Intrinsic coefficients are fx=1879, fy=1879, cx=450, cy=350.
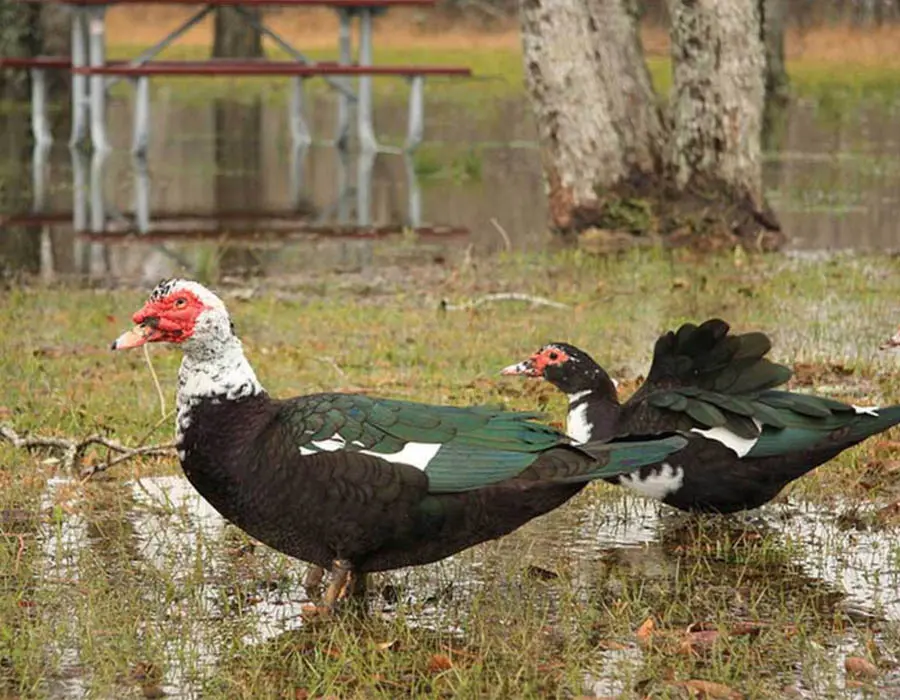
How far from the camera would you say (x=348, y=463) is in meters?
5.25

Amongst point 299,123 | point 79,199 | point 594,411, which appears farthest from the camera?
point 299,123

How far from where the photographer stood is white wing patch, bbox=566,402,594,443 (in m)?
6.57

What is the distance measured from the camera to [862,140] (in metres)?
21.8

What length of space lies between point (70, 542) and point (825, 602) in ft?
7.97

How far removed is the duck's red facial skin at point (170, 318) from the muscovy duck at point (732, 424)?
151 centimetres

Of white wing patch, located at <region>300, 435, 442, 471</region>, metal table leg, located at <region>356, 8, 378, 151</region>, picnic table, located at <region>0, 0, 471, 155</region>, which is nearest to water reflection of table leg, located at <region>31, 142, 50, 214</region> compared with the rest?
picnic table, located at <region>0, 0, 471, 155</region>

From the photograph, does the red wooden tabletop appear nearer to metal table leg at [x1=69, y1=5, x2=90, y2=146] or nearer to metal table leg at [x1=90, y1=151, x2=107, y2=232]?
metal table leg at [x1=69, y1=5, x2=90, y2=146]

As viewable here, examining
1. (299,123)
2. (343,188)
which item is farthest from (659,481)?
(299,123)

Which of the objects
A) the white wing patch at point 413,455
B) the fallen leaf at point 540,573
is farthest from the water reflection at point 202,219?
the white wing patch at point 413,455

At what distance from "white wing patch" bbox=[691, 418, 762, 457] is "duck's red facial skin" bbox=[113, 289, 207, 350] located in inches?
69.0

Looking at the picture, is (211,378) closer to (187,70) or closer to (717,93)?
(717,93)

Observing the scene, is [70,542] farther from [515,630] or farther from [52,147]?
[52,147]

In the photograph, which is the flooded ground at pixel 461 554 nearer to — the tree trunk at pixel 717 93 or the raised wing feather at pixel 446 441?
the raised wing feather at pixel 446 441

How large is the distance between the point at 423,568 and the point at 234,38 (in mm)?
24005
